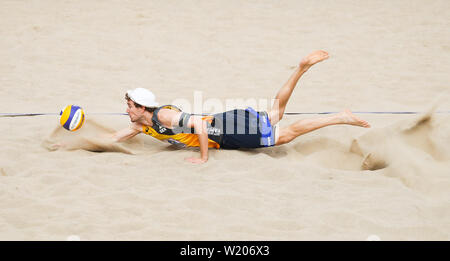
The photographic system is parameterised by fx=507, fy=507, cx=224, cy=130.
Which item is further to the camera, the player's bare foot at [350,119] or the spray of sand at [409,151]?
the player's bare foot at [350,119]

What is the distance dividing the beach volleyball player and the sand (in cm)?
11

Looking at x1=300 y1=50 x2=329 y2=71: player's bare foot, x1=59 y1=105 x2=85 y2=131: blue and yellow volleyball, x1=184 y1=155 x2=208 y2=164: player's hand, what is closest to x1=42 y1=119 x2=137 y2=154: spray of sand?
x1=59 y1=105 x2=85 y2=131: blue and yellow volleyball

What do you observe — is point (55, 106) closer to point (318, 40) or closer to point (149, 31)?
point (149, 31)

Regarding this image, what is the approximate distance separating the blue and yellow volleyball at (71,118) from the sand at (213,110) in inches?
10.1

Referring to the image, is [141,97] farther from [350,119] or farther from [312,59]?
[350,119]

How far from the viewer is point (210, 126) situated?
14.2ft

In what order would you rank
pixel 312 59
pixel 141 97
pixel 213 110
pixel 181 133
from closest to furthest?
pixel 141 97 → pixel 181 133 → pixel 312 59 → pixel 213 110

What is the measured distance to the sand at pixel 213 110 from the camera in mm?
3059

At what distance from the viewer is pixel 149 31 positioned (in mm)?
8906

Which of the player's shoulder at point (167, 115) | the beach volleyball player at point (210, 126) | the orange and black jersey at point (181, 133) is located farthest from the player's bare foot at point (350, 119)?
the player's shoulder at point (167, 115)

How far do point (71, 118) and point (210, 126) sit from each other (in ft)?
3.81

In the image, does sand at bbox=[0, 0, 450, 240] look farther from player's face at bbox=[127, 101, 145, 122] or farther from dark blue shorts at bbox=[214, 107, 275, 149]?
player's face at bbox=[127, 101, 145, 122]

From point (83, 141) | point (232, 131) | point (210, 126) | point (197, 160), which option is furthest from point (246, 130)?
point (83, 141)

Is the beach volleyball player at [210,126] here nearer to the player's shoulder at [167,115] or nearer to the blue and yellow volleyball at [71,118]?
the player's shoulder at [167,115]
